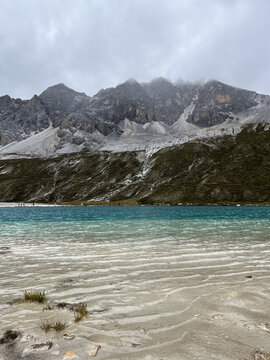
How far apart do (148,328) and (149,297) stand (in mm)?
2354

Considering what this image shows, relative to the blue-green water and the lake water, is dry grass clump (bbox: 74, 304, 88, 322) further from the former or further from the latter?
the blue-green water

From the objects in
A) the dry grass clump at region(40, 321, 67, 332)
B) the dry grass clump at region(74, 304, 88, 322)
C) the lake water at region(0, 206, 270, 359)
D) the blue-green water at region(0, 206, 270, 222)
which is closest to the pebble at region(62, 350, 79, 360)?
the lake water at region(0, 206, 270, 359)

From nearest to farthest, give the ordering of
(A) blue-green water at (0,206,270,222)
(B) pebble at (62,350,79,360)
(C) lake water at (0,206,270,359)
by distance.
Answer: (B) pebble at (62,350,79,360) → (C) lake water at (0,206,270,359) → (A) blue-green water at (0,206,270,222)

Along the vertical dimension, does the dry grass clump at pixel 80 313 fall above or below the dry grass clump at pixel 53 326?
below

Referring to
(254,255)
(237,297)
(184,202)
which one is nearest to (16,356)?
(237,297)

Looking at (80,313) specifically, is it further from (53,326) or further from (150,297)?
(150,297)

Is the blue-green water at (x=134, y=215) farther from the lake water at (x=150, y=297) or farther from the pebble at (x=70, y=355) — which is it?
the pebble at (x=70, y=355)

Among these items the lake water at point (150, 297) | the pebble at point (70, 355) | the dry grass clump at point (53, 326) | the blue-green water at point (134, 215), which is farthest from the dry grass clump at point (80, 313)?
the blue-green water at point (134, 215)

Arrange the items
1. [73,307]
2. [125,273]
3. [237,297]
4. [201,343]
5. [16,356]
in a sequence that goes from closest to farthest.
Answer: [16,356], [201,343], [73,307], [237,297], [125,273]

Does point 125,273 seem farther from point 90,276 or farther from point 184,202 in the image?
point 184,202

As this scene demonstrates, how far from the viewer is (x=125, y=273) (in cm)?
1212

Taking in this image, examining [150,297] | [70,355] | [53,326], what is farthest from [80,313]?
[150,297]

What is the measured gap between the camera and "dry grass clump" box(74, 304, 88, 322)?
686 cm

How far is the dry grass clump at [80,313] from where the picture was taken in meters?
6.86
